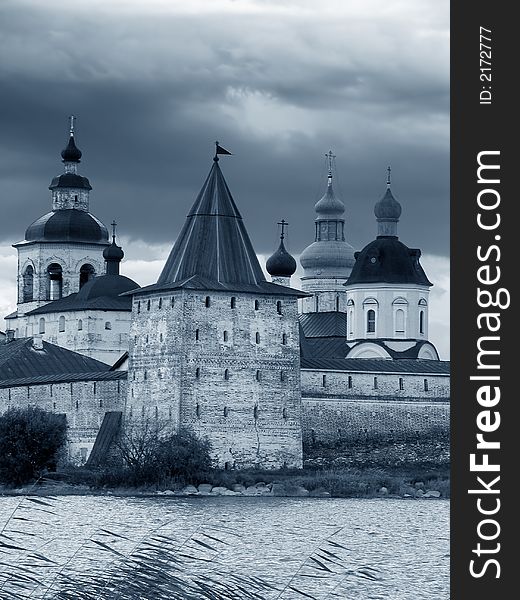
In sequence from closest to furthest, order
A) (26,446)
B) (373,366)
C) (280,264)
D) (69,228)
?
(26,446) < (373,366) < (280,264) < (69,228)

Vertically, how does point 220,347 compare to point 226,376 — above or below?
above

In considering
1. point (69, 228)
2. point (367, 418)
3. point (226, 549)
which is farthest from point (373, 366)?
point (226, 549)

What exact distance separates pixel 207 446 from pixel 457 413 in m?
29.9

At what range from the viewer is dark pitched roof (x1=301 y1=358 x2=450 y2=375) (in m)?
42.9

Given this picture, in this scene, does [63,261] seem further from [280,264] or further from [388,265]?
[388,265]

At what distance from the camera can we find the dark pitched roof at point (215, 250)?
1559 inches

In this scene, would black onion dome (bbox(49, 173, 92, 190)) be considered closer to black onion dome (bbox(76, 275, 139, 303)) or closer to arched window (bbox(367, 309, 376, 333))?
black onion dome (bbox(76, 275, 139, 303))

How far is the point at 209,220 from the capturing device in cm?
3988

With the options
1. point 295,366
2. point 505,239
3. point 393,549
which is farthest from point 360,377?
point 505,239

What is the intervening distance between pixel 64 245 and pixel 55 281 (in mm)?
1313

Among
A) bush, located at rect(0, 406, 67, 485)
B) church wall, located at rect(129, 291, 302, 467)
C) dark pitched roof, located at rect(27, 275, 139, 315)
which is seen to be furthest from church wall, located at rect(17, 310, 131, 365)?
bush, located at rect(0, 406, 67, 485)

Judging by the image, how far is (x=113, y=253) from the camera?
2248 inches

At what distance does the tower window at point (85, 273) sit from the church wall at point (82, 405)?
18.9 metres

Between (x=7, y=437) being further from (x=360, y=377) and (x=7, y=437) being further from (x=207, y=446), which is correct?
(x=360, y=377)
